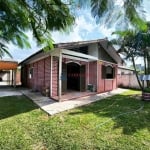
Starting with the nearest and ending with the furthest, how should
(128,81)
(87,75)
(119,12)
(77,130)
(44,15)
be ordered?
(119,12)
(44,15)
(77,130)
(87,75)
(128,81)

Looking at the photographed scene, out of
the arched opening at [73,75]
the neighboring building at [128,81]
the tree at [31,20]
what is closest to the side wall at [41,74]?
the arched opening at [73,75]

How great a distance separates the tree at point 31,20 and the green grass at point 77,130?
3.69m

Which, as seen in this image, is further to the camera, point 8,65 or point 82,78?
point 8,65

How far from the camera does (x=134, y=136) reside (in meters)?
6.71

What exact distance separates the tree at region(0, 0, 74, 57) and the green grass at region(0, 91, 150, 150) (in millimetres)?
3693

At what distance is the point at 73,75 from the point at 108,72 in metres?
3.69

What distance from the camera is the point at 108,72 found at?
20.0m

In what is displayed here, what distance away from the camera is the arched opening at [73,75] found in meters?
17.9

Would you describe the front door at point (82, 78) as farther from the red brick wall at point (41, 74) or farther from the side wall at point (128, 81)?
the side wall at point (128, 81)

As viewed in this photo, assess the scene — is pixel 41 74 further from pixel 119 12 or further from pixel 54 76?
pixel 119 12

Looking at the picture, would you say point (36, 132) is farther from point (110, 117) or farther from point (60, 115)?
point (110, 117)

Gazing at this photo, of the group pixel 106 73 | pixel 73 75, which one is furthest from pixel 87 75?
pixel 106 73

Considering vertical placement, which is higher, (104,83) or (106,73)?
(106,73)

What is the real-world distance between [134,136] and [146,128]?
1025 mm
